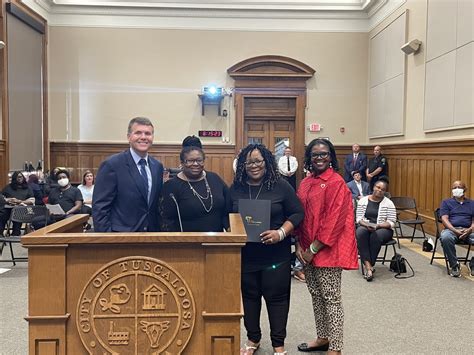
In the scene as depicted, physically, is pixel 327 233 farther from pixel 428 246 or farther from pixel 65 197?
pixel 65 197

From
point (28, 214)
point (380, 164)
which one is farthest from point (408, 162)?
point (28, 214)

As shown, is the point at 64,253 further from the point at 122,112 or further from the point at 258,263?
the point at 122,112

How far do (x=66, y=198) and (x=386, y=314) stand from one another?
4.86 meters

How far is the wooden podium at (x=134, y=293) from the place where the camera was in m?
1.49

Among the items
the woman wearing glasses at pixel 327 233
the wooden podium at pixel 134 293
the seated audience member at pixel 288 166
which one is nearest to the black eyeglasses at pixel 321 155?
the woman wearing glasses at pixel 327 233

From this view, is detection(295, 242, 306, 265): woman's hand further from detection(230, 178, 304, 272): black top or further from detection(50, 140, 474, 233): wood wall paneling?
detection(50, 140, 474, 233): wood wall paneling

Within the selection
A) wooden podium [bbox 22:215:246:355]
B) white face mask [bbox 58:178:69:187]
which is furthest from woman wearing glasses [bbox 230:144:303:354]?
white face mask [bbox 58:178:69:187]

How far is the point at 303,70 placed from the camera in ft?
37.0

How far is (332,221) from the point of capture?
2.63 metres

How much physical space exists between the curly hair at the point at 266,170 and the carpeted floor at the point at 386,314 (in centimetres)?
119

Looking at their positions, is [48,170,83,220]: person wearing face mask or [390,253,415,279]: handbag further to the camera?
[48,170,83,220]: person wearing face mask

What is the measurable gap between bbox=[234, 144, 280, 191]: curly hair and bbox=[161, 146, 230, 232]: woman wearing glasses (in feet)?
0.62

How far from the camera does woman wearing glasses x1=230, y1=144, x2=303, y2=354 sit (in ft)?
8.67

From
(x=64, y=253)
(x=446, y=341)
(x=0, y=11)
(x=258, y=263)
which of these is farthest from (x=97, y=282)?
(x=0, y=11)
